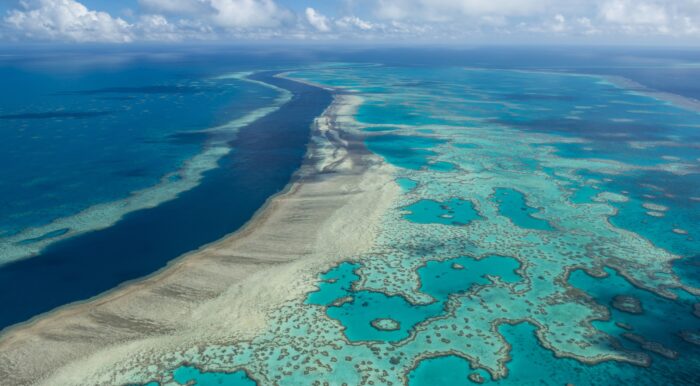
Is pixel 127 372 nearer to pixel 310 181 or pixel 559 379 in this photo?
pixel 559 379

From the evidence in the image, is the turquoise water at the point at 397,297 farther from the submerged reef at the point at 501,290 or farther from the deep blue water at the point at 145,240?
the deep blue water at the point at 145,240

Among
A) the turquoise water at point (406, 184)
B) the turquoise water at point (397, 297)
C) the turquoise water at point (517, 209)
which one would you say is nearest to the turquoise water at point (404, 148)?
the turquoise water at point (406, 184)

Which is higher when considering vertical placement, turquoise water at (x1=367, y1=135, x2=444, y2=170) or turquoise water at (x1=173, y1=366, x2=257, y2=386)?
turquoise water at (x1=367, y1=135, x2=444, y2=170)

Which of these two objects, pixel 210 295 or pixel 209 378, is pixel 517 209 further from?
pixel 209 378

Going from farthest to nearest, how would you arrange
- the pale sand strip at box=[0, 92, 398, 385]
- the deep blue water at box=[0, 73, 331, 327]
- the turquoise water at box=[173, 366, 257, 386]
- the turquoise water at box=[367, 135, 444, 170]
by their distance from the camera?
the turquoise water at box=[367, 135, 444, 170], the deep blue water at box=[0, 73, 331, 327], the pale sand strip at box=[0, 92, 398, 385], the turquoise water at box=[173, 366, 257, 386]

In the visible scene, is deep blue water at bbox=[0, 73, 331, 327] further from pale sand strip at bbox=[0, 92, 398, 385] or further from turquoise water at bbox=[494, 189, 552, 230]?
turquoise water at bbox=[494, 189, 552, 230]

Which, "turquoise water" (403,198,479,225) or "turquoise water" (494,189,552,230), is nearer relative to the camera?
"turquoise water" (494,189,552,230)

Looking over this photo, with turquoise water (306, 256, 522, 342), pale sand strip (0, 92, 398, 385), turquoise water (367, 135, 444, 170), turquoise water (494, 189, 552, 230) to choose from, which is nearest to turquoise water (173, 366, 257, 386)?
pale sand strip (0, 92, 398, 385)
